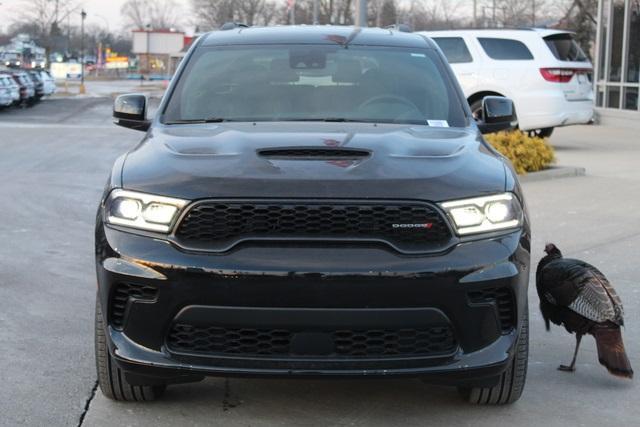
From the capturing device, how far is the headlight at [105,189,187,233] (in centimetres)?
402

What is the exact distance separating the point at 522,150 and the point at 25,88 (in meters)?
28.0

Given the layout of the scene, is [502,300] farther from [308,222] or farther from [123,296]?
[123,296]

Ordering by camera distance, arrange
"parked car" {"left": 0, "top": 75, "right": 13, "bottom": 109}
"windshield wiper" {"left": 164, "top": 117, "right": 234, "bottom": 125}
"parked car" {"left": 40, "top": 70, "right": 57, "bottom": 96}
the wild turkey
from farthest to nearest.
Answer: "parked car" {"left": 40, "top": 70, "right": 57, "bottom": 96} < "parked car" {"left": 0, "top": 75, "right": 13, "bottom": 109} < "windshield wiper" {"left": 164, "top": 117, "right": 234, "bottom": 125} < the wild turkey

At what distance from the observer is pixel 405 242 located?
13.0ft

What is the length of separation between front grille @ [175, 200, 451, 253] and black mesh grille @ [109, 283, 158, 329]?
0.23 m

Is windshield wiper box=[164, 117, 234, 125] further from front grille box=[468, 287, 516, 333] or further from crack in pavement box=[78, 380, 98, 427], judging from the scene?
front grille box=[468, 287, 516, 333]

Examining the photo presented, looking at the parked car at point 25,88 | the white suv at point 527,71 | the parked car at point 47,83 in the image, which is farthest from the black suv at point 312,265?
the parked car at point 47,83

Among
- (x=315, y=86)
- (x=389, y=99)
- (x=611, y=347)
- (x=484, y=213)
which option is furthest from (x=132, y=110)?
(x=611, y=347)

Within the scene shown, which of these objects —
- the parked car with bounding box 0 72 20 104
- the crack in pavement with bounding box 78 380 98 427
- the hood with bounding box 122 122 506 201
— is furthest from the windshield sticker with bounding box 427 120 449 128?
the parked car with bounding box 0 72 20 104

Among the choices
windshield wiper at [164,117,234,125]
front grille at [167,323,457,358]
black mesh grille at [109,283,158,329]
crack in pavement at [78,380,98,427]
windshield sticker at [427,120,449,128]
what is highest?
windshield sticker at [427,120,449,128]

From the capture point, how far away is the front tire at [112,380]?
4367mm

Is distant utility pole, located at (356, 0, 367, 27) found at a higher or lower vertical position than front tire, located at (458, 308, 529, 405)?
higher

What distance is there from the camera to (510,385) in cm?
451

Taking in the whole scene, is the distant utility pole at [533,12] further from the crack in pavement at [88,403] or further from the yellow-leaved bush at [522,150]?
the crack in pavement at [88,403]
